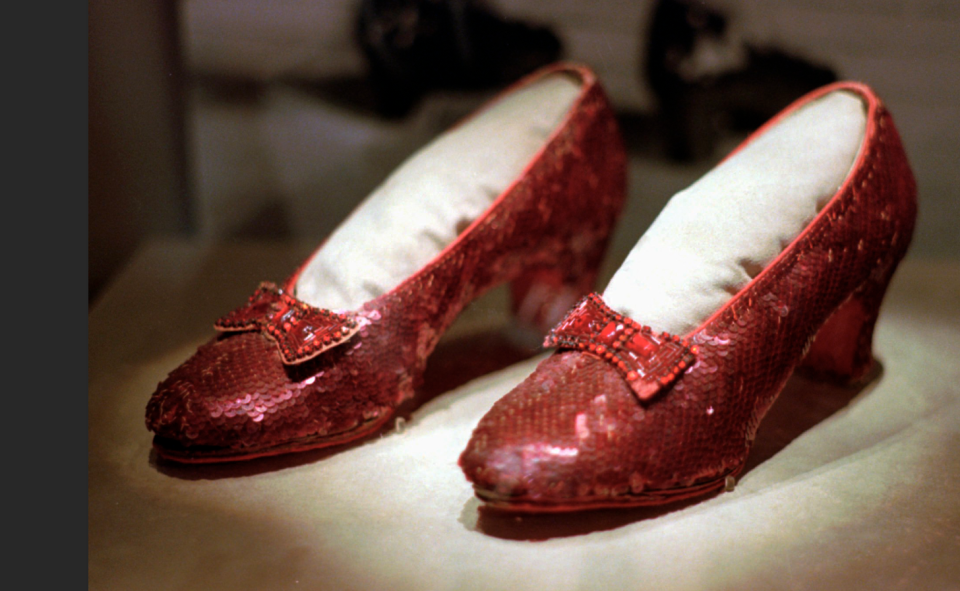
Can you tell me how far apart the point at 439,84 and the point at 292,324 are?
584 mm

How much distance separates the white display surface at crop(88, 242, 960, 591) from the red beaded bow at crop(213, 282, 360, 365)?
0.10 metres

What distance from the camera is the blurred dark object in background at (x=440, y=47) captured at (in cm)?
126

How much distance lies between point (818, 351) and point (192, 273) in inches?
31.7

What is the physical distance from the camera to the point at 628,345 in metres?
0.80

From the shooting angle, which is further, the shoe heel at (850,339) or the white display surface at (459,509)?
the shoe heel at (850,339)

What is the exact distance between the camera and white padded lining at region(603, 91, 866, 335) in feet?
2.74

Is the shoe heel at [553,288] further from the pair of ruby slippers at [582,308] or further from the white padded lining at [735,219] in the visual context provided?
the white padded lining at [735,219]

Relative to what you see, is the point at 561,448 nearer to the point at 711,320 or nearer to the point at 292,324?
the point at 711,320

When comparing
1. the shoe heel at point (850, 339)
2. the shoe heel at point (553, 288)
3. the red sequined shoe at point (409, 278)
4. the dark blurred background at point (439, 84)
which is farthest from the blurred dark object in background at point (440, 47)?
the shoe heel at point (850, 339)

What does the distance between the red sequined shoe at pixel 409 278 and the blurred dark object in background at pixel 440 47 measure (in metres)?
0.11

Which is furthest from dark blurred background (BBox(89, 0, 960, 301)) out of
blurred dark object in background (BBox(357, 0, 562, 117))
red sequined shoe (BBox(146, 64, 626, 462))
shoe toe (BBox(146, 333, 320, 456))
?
shoe toe (BBox(146, 333, 320, 456))

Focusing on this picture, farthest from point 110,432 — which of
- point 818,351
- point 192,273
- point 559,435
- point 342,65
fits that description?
point 818,351

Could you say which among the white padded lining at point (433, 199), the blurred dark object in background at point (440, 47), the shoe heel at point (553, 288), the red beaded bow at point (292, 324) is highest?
the blurred dark object in background at point (440, 47)

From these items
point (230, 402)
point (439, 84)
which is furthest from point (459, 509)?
point (439, 84)
